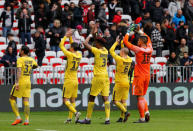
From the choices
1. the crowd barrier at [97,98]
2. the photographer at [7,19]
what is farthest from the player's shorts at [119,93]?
the photographer at [7,19]

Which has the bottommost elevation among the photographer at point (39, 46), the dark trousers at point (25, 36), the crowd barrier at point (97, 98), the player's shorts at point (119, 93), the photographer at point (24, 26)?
the crowd barrier at point (97, 98)

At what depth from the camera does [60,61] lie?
25828 millimetres

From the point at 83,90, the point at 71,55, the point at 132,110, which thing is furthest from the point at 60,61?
the point at 71,55

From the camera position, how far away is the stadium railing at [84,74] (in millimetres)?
23312

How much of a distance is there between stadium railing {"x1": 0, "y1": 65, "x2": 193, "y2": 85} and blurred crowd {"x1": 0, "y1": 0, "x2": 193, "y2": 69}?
0.97 m

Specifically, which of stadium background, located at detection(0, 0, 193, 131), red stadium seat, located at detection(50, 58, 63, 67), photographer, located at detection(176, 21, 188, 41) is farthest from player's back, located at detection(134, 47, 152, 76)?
photographer, located at detection(176, 21, 188, 41)

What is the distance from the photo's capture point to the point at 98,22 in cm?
2836

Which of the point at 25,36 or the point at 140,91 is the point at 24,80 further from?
the point at 25,36

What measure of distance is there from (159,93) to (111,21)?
21.5ft

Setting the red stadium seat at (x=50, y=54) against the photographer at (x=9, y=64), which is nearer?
the photographer at (x=9, y=64)

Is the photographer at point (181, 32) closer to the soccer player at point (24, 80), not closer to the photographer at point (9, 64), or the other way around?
the photographer at point (9, 64)

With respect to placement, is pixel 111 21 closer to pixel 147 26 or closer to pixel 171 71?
pixel 147 26

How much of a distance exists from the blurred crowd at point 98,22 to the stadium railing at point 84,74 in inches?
38.0

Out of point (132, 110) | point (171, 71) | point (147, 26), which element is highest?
point (147, 26)
